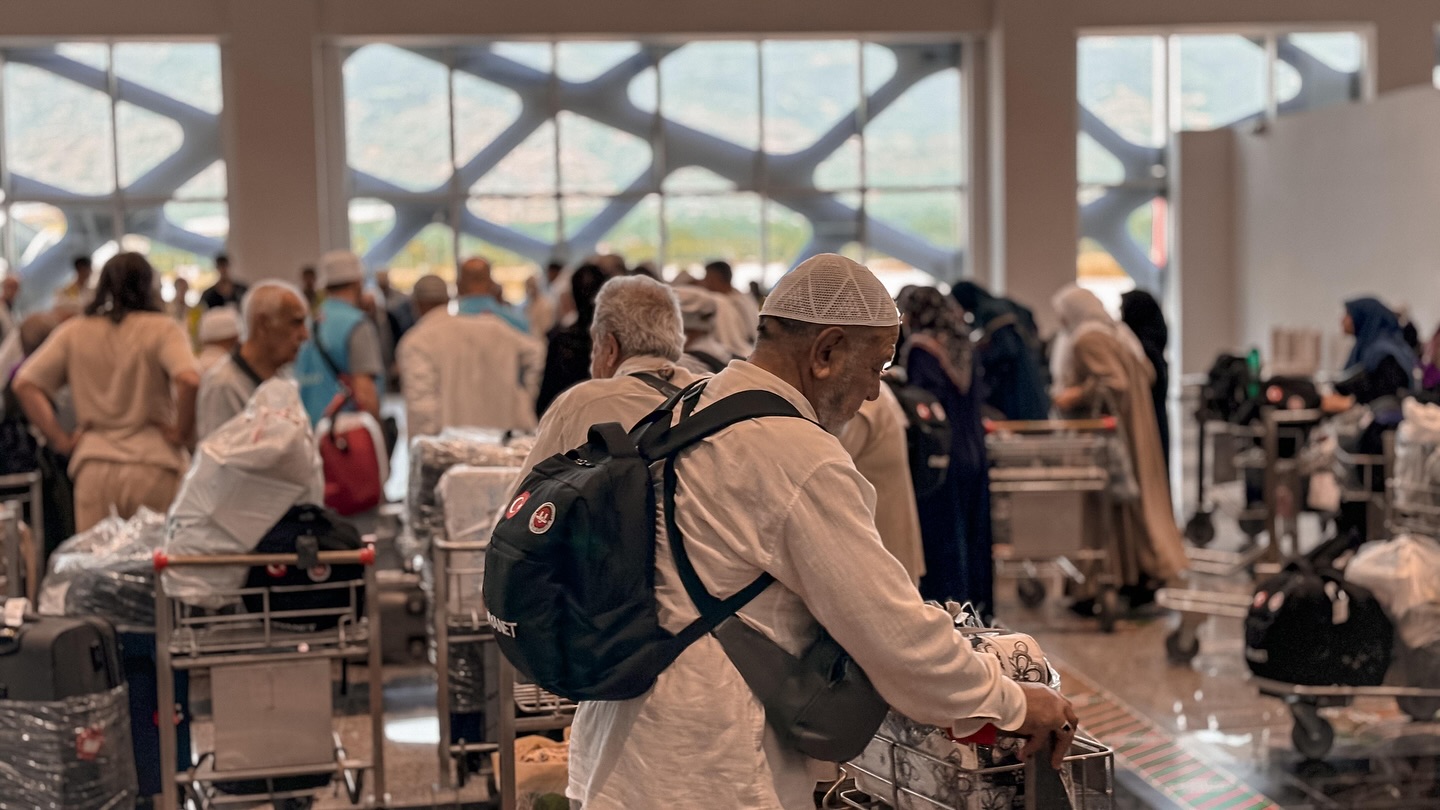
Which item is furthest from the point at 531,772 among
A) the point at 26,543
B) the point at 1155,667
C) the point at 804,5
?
the point at 804,5

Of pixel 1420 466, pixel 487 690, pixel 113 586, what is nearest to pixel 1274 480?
pixel 1420 466

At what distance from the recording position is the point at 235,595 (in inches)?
184

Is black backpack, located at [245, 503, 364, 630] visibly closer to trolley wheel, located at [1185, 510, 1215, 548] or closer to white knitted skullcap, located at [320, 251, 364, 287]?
white knitted skullcap, located at [320, 251, 364, 287]

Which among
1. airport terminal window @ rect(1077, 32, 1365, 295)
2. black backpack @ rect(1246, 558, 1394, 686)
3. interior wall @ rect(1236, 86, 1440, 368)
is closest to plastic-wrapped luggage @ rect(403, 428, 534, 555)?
black backpack @ rect(1246, 558, 1394, 686)

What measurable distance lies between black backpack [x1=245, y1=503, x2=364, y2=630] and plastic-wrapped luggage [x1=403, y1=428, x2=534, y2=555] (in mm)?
313

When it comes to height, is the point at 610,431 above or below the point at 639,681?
above

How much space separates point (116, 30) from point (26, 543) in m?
15.5

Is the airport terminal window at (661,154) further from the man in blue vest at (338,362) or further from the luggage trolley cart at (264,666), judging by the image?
the luggage trolley cart at (264,666)

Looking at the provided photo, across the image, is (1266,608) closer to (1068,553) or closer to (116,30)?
(1068,553)

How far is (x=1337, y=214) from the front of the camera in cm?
1908

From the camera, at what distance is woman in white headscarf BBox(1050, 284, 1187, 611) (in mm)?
8258

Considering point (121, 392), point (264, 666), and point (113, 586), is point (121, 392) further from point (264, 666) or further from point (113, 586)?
point (264, 666)

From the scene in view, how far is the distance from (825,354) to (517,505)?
0.52 meters

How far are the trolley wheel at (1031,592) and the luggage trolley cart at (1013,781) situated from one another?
20.4ft
